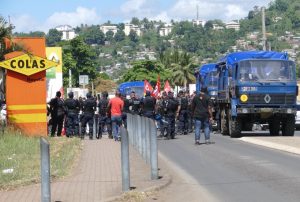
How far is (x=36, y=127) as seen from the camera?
1014 inches

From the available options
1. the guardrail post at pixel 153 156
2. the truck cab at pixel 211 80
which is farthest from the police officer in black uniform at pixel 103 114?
the guardrail post at pixel 153 156

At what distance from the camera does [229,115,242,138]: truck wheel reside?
26.7 m

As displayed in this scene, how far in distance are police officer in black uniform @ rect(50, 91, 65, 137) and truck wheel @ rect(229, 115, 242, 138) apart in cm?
664

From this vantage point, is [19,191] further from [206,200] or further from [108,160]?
[108,160]

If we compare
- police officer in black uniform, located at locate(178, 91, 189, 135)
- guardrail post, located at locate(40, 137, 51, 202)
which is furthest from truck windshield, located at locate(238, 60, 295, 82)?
guardrail post, located at locate(40, 137, 51, 202)

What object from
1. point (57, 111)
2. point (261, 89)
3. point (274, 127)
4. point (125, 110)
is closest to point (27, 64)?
point (57, 111)

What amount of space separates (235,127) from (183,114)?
3.75 metres

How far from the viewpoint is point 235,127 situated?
26781 millimetres

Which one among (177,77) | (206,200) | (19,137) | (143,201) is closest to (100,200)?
(143,201)

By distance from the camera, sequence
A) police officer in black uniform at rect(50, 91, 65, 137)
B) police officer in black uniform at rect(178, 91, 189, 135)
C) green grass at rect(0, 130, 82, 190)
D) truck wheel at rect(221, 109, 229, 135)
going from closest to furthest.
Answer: green grass at rect(0, 130, 82, 190) → police officer in black uniform at rect(50, 91, 65, 137) → truck wheel at rect(221, 109, 229, 135) → police officer in black uniform at rect(178, 91, 189, 135)

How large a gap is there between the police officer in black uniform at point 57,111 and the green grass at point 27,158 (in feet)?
7.29

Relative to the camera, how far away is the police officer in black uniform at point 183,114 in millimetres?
29734

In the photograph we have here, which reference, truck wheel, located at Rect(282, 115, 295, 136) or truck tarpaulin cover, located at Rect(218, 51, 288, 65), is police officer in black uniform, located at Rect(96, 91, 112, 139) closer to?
truck tarpaulin cover, located at Rect(218, 51, 288, 65)

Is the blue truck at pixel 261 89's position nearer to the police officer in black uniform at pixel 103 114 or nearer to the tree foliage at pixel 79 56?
the police officer in black uniform at pixel 103 114
